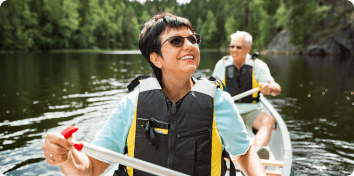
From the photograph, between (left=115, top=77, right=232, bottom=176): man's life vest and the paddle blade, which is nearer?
the paddle blade

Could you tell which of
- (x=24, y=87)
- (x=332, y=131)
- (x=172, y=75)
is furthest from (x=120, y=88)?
(x=172, y=75)

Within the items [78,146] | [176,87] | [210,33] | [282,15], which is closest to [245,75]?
[176,87]

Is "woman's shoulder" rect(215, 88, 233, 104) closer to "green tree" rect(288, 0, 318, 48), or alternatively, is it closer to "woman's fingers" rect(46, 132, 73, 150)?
"woman's fingers" rect(46, 132, 73, 150)

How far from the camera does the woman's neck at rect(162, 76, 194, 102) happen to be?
66.4 inches

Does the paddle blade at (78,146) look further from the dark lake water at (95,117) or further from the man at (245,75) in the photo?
the dark lake water at (95,117)

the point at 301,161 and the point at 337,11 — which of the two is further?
the point at 337,11

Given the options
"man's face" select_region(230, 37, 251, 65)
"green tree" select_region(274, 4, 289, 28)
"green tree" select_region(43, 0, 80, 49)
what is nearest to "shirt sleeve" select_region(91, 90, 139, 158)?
"man's face" select_region(230, 37, 251, 65)

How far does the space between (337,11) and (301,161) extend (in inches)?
1362

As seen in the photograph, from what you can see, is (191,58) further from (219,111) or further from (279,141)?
(279,141)

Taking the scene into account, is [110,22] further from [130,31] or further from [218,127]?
[218,127]

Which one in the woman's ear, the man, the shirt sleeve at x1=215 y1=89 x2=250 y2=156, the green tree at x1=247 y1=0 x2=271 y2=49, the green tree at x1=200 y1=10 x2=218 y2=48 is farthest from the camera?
the green tree at x1=200 y1=10 x2=218 y2=48

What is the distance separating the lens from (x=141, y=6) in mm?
95125

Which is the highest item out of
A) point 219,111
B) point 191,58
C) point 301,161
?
point 191,58

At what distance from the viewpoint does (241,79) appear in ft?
14.6
